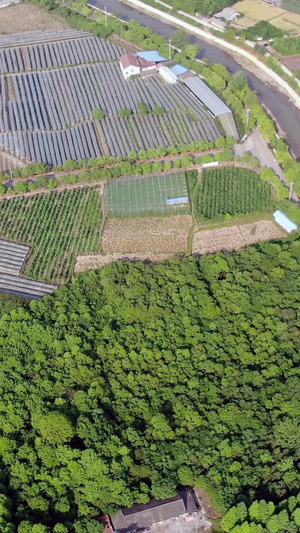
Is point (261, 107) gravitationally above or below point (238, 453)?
→ above

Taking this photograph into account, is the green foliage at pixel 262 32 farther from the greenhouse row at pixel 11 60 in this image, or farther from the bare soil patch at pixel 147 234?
the bare soil patch at pixel 147 234

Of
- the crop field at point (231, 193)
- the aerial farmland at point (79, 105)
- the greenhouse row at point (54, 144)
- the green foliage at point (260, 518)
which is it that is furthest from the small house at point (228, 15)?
the green foliage at point (260, 518)

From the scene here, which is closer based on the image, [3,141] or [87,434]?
[87,434]

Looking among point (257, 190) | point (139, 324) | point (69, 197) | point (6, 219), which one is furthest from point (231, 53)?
point (139, 324)

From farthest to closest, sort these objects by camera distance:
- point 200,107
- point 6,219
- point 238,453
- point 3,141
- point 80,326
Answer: point 200,107, point 3,141, point 6,219, point 80,326, point 238,453

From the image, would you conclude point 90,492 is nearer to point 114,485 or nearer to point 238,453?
point 114,485

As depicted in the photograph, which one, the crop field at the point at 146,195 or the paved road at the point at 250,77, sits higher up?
the paved road at the point at 250,77

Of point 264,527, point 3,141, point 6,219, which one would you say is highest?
point 3,141
